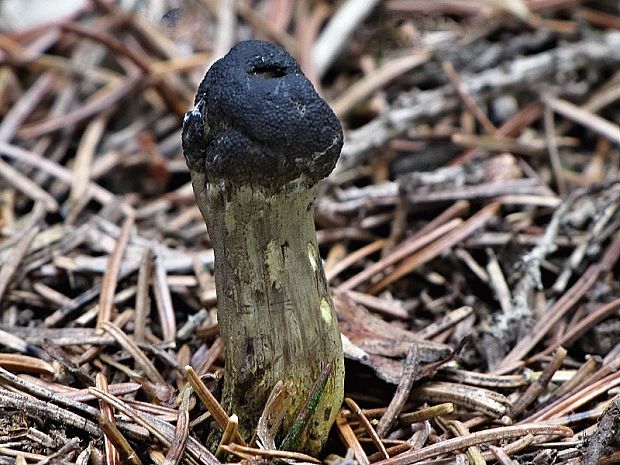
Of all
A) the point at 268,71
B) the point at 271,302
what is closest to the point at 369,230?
the point at 271,302

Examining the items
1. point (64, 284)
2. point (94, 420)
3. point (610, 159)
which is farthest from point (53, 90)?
point (610, 159)

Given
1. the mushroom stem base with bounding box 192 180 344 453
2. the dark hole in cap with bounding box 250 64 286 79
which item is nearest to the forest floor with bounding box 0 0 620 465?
the mushroom stem base with bounding box 192 180 344 453

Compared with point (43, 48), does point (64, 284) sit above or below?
below

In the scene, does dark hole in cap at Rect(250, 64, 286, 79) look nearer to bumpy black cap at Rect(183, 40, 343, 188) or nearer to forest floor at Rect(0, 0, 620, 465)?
bumpy black cap at Rect(183, 40, 343, 188)

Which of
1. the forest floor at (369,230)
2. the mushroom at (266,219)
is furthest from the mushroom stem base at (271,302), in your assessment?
the forest floor at (369,230)

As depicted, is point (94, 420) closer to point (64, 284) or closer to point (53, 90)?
point (64, 284)

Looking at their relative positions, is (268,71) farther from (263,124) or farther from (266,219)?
(266,219)

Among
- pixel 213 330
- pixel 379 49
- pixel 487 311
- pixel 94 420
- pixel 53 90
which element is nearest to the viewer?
pixel 94 420

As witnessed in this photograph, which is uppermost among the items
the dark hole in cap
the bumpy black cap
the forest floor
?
the dark hole in cap

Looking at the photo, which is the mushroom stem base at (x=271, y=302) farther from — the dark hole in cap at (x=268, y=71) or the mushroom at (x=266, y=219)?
the dark hole in cap at (x=268, y=71)
